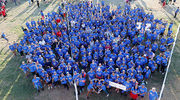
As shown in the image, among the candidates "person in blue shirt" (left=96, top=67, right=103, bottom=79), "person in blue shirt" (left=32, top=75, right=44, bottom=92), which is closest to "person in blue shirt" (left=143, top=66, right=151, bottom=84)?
"person in blue shirt" (left=96, top=67, right=103, bottom=79)

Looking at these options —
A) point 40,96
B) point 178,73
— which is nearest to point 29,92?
point 40,96

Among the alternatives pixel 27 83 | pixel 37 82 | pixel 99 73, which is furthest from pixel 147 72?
pixel 27 83

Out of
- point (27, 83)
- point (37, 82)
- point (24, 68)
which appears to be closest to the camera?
point (37, 82)

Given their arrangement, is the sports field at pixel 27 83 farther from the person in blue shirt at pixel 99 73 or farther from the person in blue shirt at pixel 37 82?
the person in blue shirt at pixel 99 73

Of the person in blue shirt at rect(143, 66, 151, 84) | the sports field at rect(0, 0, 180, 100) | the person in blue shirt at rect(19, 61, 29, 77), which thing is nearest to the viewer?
the person in blue shirt at rect(143, 66, 151, 84)

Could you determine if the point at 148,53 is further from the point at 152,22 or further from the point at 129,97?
the point at 152,22

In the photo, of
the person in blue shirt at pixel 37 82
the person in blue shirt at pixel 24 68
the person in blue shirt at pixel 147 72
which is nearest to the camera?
the person in blue shirt at pixel 37 82

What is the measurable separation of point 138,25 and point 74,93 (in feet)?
30.4

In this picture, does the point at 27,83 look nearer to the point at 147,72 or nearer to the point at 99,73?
the point at 99,73

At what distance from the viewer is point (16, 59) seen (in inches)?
512

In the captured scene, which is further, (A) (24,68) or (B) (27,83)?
(B) (27,83)

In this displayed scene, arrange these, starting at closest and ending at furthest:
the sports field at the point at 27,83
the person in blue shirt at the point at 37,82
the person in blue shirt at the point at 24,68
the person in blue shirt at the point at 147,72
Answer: the person in blue shirt at the point at 37,82
the person in blue shirt at the point at 147,72
the sports field at the point at 27,83
the person in blue shirt at the point at 24,68

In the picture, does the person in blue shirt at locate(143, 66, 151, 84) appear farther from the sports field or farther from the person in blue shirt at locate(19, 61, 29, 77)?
the person in blue shirt at locate(19, 61, 29, 77)

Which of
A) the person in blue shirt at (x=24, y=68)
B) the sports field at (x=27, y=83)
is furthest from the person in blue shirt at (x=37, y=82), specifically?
the person in blue shirt at (x=24, y=68)
